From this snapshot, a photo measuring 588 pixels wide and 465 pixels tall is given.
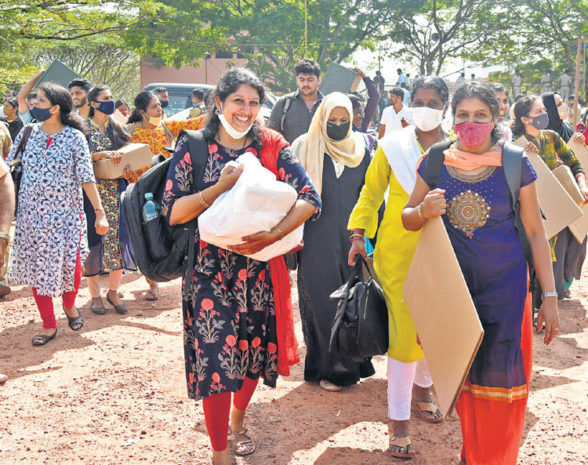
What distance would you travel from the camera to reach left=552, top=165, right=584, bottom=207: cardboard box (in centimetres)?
555

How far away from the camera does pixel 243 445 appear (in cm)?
382

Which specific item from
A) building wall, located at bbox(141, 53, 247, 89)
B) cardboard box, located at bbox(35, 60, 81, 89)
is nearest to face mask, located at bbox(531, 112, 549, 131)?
cardboard box, located at bbox(35, 60, 81, 89)

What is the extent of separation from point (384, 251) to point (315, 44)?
84.5ft

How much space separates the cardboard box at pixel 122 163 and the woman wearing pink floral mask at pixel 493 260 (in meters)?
3.99

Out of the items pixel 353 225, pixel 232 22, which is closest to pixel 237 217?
pixel 353 225

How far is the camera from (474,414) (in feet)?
10.6

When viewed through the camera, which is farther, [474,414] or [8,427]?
[8,427]

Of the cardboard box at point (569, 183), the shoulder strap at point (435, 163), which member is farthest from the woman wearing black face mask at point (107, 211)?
the shoulder strap at point (435, 163)

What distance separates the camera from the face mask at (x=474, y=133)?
10.3ft

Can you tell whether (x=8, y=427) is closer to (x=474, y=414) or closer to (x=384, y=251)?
(x=384, y=251)

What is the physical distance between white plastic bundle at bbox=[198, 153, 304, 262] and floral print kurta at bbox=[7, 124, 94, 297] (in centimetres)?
286

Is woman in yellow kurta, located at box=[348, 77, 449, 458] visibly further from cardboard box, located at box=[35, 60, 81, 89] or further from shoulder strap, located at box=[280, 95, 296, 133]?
cardboard box, located at box=[35, 60, 81, 89]

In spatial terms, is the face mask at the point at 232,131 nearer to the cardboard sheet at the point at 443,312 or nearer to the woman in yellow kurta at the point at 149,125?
the cardboard sheet at the point at 443,312

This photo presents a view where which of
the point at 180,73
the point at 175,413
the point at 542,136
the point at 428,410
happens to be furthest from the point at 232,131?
the point at 180,73
